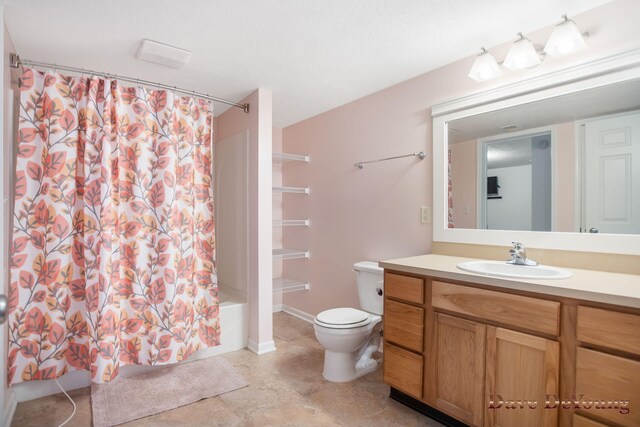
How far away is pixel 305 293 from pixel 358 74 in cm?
217

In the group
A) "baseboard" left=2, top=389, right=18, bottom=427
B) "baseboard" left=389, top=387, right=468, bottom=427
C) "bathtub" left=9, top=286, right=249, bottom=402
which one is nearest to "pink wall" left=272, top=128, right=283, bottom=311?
"bathtub" left=9, top=286, right=249, bottom=402

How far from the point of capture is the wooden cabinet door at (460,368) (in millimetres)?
1548

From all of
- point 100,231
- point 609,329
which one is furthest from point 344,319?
point 100,231

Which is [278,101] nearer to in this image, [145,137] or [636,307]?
[145,137]

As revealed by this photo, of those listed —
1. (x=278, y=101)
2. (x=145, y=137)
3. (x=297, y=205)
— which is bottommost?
(x=297, y=205)

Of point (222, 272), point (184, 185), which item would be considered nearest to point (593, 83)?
point (184, 185)

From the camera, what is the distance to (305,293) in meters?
3.49

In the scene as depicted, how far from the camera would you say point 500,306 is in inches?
58.0

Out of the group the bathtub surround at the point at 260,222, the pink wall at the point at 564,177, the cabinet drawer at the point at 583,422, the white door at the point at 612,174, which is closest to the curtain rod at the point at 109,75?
the bathtub surround at the point at 260,222

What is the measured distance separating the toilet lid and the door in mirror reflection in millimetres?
983

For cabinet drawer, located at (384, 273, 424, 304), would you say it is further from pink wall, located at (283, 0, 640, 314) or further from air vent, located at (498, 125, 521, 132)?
air vent, located at (498, 125, 521, 132)

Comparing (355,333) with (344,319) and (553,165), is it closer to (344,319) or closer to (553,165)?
(344,319)

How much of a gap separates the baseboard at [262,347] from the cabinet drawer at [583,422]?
203 centimetres

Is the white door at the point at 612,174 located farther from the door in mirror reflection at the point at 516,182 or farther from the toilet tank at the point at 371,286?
the toilet tank at the point at 371,286
